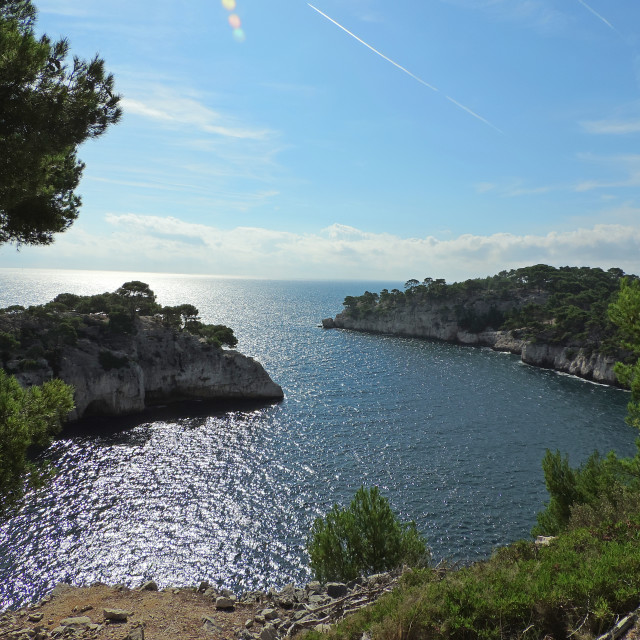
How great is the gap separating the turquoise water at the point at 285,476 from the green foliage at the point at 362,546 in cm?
714

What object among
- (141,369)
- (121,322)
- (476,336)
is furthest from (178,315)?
(476,336)

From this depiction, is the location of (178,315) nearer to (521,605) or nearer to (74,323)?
(74,323)

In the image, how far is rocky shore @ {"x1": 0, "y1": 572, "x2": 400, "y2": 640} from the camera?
1369 cm

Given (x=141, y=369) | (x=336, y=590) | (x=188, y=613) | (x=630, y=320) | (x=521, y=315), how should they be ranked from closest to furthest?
(x=188, y=613) → (x=336, y=590) → (x=630, y=320) → (x=141, y=369) → (x=521, y=315)

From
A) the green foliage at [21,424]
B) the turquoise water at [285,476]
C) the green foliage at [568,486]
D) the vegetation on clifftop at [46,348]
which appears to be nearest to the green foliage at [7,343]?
the vegetation on clifftop at [46,348]

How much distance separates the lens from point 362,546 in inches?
867

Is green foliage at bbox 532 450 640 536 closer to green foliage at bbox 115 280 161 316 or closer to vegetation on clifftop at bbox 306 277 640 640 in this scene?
vegetation on clifftop at bbox 306 277 640 640

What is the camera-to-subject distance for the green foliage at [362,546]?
21547mm

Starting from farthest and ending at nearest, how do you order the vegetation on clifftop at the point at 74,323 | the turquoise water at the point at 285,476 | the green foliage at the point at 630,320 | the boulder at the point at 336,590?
the vegetation on clifftop at the point at 74,323, the turquoise water at the point at 285,476, the green foliage at the point at 630,320, the boulder at the point at 336,590

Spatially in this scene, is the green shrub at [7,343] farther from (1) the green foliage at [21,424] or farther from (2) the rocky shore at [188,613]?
(1) the green foliage at [21,424]

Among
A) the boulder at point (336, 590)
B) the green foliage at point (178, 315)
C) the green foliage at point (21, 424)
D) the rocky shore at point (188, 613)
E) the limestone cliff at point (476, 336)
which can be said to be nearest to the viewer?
the green foliage at point (21, 424)

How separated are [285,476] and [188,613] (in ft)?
82.2

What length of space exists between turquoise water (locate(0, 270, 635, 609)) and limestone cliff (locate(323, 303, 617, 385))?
29.9ft

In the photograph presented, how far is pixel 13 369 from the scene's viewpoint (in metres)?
50.0
